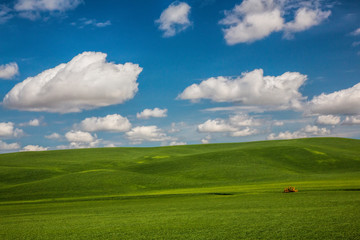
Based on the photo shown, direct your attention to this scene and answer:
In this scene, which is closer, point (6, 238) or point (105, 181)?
point (6, 238)

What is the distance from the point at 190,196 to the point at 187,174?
88.6 feet

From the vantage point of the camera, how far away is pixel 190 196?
93.4ft

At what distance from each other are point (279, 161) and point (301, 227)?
5728cm

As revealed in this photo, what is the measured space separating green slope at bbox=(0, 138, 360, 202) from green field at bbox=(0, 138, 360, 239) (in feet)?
0.54

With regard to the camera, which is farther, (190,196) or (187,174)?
(187,174)

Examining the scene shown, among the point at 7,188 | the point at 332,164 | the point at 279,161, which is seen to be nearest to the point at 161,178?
the point at 7,188

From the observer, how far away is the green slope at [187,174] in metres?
41.2

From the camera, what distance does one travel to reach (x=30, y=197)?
1601 inches

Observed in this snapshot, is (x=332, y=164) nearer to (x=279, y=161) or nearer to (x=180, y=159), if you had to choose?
(x=279, y=161)

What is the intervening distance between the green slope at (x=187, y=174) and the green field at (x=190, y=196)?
0.16 m

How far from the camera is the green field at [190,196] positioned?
1054 cm

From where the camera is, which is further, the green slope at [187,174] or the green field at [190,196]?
the green slope at [187,174]

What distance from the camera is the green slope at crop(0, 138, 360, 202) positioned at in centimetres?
4116

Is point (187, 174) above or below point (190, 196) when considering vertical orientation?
below
